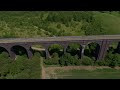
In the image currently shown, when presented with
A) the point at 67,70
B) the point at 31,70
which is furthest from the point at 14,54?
the point at 67,70

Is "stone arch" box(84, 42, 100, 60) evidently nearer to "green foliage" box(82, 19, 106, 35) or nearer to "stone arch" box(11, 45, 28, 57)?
"green foliage" box(82, 19, 106, 35)

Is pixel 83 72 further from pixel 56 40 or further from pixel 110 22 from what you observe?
pixel 110 22

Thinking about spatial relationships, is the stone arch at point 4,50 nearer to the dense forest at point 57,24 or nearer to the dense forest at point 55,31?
the dense forest at point 55,31

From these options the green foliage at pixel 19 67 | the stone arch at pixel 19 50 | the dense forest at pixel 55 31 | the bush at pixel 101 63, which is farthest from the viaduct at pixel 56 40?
the bush at pixel 101 63

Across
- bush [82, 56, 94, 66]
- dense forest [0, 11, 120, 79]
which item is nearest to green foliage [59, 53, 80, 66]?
dense forest [0, 11, 120, 79]

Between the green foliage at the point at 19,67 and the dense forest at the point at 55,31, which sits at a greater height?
the dense forest at the point at 55,31
